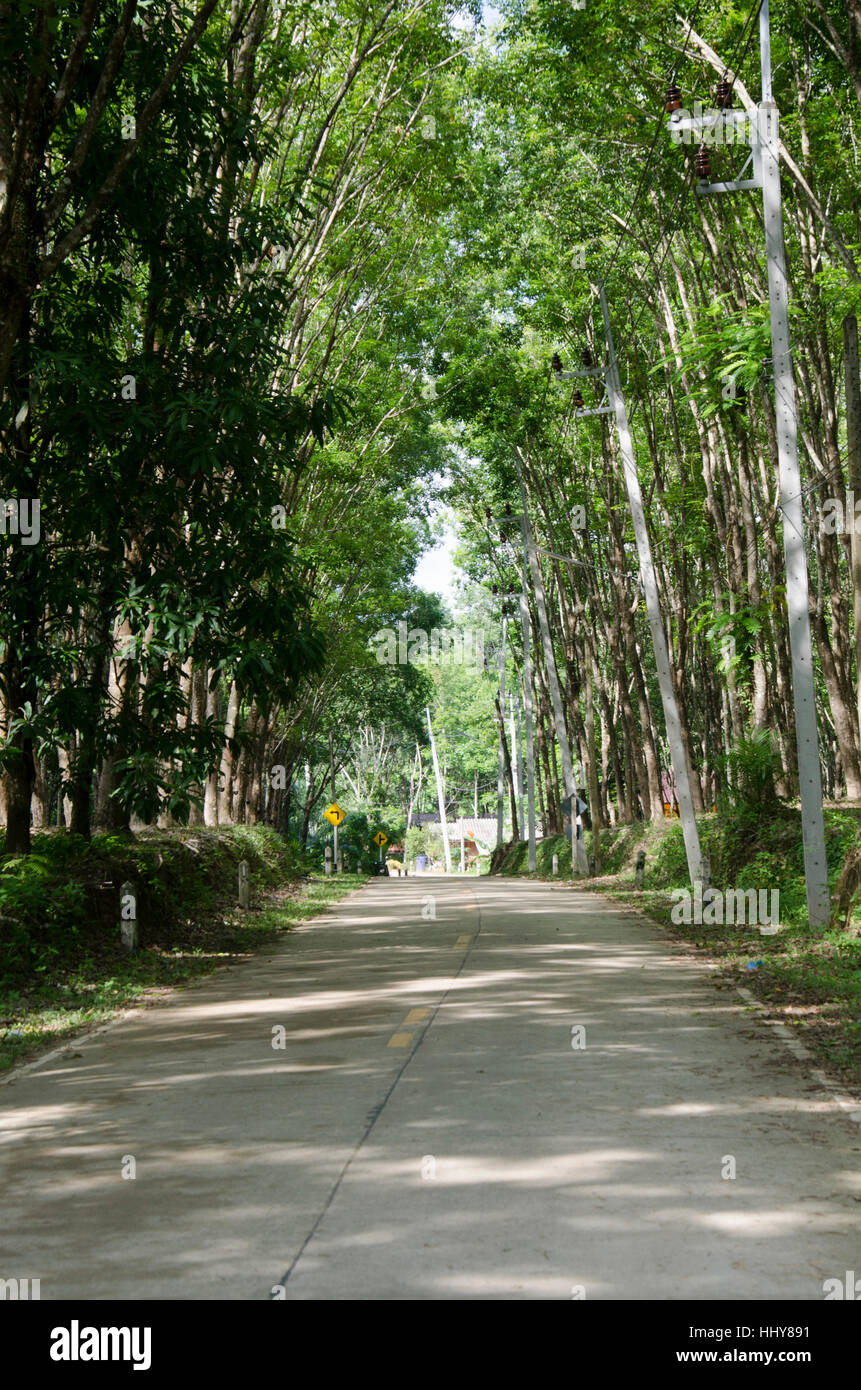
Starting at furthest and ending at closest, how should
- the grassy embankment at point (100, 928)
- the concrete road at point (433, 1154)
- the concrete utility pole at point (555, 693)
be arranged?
the concrete utility pole at point (555, 693)
the grassy embankment at point (100, 928)
the concrete road at point (433, 1154)

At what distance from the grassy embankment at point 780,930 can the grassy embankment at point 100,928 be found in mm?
6021

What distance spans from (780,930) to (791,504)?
525 cm

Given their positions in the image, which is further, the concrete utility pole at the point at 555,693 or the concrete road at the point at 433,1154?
the concrete utility pole at the point at 555,693

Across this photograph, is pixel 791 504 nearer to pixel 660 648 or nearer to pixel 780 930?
pixel 780 930

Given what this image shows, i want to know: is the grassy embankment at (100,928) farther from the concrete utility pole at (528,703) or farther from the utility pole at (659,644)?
the concrete utility pole at (528,703)

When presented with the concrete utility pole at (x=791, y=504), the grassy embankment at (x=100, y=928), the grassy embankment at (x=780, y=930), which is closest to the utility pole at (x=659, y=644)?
the grassy embankment at (x=780, y=930)

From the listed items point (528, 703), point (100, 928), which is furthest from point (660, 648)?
point (528, 703)

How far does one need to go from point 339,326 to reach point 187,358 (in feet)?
47.6

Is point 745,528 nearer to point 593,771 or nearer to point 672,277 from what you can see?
point 672,277

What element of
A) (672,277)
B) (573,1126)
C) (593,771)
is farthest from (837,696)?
(573,1126)

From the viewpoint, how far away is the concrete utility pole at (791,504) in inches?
599

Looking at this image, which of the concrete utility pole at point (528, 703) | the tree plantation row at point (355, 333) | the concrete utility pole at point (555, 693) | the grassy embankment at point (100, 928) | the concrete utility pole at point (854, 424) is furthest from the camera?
the concrete utility pole at point (528, 703)

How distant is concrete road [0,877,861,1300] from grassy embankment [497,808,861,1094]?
472 mm

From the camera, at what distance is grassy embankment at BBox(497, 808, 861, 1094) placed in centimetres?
1046
